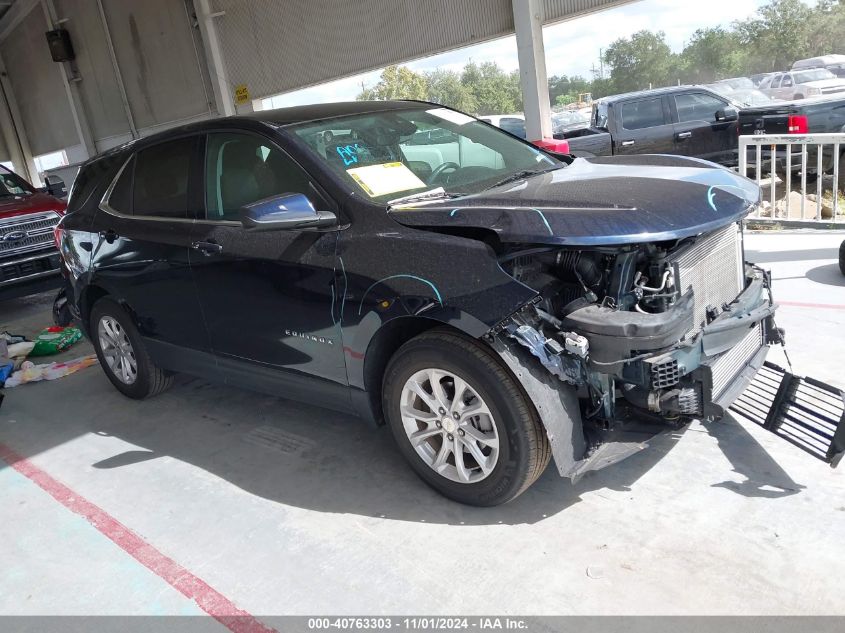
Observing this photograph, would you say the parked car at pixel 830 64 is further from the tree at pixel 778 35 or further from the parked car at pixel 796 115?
the parked car at pixel 796 115

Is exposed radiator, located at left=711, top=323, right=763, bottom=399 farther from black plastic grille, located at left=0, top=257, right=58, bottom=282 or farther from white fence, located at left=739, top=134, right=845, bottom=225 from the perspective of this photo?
black plastic grille, located at left=0, top=257, right=58, bottom=282

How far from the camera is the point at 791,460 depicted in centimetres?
320

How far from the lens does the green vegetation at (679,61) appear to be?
3428 cm

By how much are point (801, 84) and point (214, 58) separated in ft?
65.6

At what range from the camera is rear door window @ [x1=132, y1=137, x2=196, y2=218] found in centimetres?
408

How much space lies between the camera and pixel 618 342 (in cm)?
260

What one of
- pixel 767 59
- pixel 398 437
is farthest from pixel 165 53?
pixel 767 59

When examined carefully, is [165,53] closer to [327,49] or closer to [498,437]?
[327,49]

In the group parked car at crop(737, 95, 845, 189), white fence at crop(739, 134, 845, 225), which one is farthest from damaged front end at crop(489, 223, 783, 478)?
parked car at crop(737, 95, 845, 189)

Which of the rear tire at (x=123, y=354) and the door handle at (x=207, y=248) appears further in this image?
the rear tire at (x=123, y=354)

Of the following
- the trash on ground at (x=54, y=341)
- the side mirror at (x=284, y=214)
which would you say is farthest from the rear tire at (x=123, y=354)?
the side mirror at (x=284, y=214)

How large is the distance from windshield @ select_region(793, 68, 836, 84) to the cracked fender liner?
1043 inches

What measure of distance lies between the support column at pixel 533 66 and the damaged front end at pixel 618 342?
7877 millimetres

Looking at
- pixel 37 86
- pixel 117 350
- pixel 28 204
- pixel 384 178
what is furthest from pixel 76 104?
pixel 384 178
